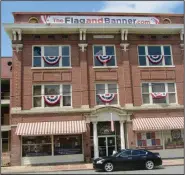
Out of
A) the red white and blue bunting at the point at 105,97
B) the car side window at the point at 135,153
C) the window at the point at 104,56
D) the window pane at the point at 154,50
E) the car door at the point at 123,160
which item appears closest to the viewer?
the car door at the point at 123,160

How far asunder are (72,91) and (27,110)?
416 centimetres

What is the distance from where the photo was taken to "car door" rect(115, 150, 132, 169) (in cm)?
2023

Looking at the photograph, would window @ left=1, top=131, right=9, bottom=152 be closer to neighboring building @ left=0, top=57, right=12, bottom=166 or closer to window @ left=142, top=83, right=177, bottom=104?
neighboring building @ left=0, top=57, right=12, bottom=166

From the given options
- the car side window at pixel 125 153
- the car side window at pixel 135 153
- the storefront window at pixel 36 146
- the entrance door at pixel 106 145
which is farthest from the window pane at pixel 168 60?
the storefront window at pixel 36 146

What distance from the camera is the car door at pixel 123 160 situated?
20.2 meters

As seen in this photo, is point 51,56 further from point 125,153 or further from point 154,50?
point 125,153

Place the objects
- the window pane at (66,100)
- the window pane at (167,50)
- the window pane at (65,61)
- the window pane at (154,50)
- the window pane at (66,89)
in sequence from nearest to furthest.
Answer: the window pane at (66,100) < the window pane at (66,89) < the window pane at (65,61) < the window pane at (154,50) < the window pane at (167,50)

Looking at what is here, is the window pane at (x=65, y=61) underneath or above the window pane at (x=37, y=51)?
underneath

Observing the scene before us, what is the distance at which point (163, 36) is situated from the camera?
1131 inches

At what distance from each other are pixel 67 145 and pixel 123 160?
688 cm

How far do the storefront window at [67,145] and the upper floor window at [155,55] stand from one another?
29.7ft

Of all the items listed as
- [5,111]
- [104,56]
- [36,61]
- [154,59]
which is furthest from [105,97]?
[5,111]

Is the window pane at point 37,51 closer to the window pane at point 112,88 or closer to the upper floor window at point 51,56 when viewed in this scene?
the upper floor window at point 51,56

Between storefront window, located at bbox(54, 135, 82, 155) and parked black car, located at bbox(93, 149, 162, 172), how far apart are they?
5618 millimetres
